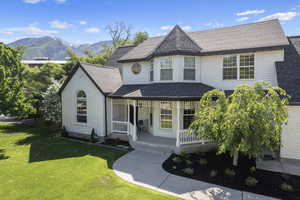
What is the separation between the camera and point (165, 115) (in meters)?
12.1

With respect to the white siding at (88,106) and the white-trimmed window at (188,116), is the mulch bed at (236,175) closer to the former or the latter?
the white-trimmed window at (188,116)

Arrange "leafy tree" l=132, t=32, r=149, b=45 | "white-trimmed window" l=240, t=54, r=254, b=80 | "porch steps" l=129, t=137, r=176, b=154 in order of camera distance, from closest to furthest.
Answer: "porch steps" l=129, t=137, r=176, b=154 → "white-trimmed window" l=240, t=54, r=254, b=80 → "leafy tree" l=132, t=32, r=149, b=45

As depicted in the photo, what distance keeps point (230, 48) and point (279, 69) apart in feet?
10.3

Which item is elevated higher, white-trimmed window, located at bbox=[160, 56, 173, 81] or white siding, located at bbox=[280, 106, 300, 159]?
white-trimmed window, located at bbox=[160, 56, 173, 81]

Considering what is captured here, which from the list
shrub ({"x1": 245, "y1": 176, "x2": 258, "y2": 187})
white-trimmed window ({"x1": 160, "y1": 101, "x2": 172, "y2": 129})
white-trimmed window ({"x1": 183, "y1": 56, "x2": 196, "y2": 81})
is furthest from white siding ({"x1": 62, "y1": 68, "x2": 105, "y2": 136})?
shrub ({"x1": 245, "y1": 176, "x2": 258, "y2": 187})

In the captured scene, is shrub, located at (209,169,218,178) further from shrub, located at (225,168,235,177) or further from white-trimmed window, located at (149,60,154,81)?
white-trimmed window, located at (149,60,154,81)

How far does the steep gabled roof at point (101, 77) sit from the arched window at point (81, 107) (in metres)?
1.70

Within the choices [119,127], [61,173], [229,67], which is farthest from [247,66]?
[61,173]

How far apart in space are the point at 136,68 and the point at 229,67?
285 inches

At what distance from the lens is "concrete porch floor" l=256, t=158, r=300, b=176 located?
781 centimetres

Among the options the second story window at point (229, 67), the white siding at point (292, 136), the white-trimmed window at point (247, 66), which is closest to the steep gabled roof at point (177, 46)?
the second story window at point (229, 67)

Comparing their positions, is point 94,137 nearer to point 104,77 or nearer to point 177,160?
point 104,77

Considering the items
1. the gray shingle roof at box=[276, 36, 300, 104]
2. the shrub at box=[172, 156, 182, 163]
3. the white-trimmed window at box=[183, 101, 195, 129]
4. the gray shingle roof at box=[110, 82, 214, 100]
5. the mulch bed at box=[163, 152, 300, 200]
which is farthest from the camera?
the white-trimmed window at box=[183, 101, 195, 129]

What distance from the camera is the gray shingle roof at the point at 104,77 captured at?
1297 centimetres
